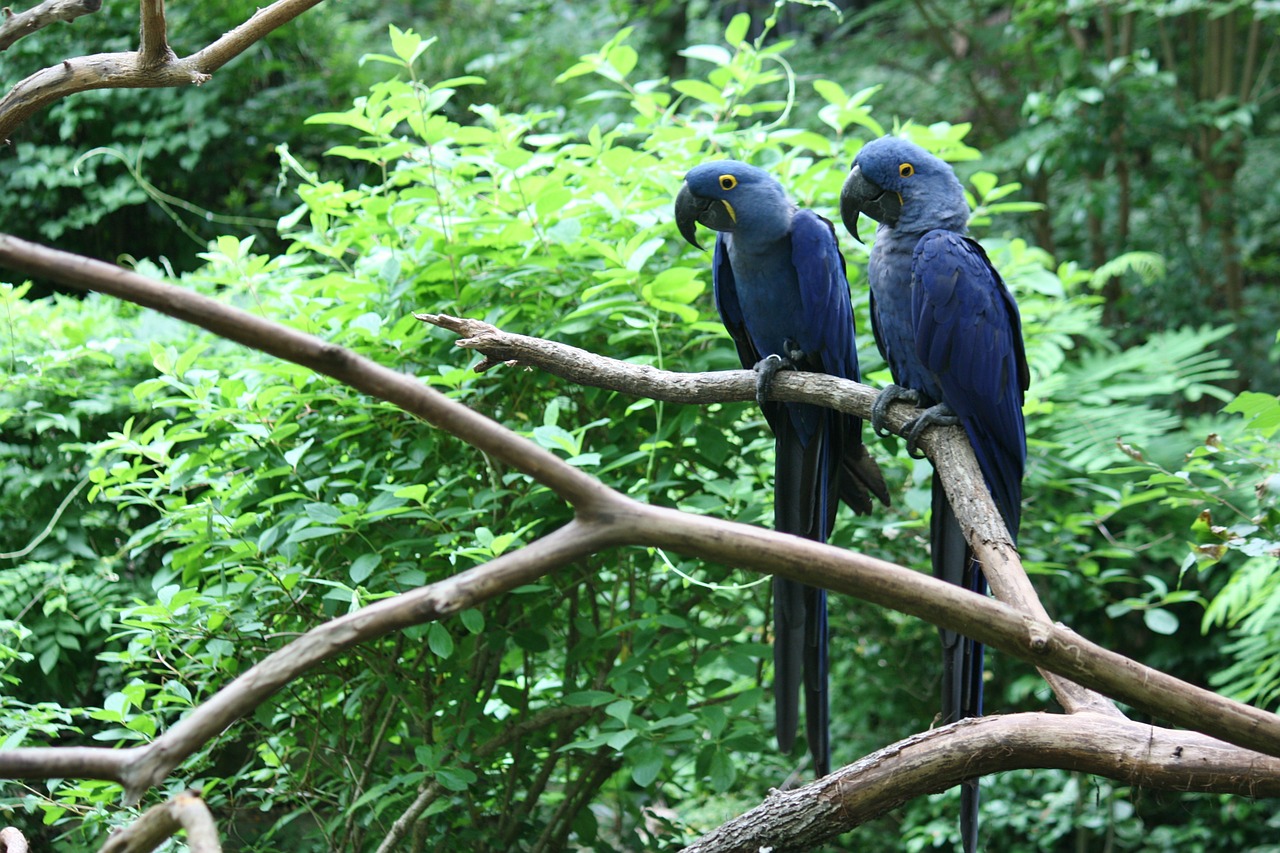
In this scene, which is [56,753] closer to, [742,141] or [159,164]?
[742,141]

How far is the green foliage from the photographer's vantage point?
1.63 m

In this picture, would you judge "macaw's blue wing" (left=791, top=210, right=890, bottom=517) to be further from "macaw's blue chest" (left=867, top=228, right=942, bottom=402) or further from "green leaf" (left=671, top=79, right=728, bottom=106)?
"green leaf" (left=671, top=79, right=728, bottom=106)

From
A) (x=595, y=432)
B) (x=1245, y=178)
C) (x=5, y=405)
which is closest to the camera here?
(x=595, y=432)

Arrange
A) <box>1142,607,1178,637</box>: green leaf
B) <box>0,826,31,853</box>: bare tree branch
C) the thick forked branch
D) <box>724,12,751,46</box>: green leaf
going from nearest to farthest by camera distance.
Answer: the thick forked branch → <box>0,826,31,853</box>: bare tree branch → <box>724,12,751,46</box>: green leaf → <box>1142,607,1178,637</box>: green leaf

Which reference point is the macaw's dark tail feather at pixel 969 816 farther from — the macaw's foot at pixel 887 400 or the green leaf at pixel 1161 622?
the green leaf at pixel 1161 622

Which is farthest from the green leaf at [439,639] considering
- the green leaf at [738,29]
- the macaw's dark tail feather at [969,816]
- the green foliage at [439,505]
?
the green leaf at [738,29]

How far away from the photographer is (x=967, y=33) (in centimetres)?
421

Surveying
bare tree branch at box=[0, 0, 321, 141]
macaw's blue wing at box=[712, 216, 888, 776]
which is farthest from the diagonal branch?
bare tree branch at box=[0, 0, 321, 141]

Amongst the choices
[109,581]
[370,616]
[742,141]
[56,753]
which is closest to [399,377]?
[370,616]

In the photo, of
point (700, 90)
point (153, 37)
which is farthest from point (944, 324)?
point (153, 37)

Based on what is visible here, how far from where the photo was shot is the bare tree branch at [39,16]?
4.22 ft

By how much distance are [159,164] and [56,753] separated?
Answer: 3.34 meters

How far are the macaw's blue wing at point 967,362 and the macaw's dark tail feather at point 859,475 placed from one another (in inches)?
4.7

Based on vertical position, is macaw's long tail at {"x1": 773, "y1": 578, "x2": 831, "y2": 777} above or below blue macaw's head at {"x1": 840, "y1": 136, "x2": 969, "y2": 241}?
below
